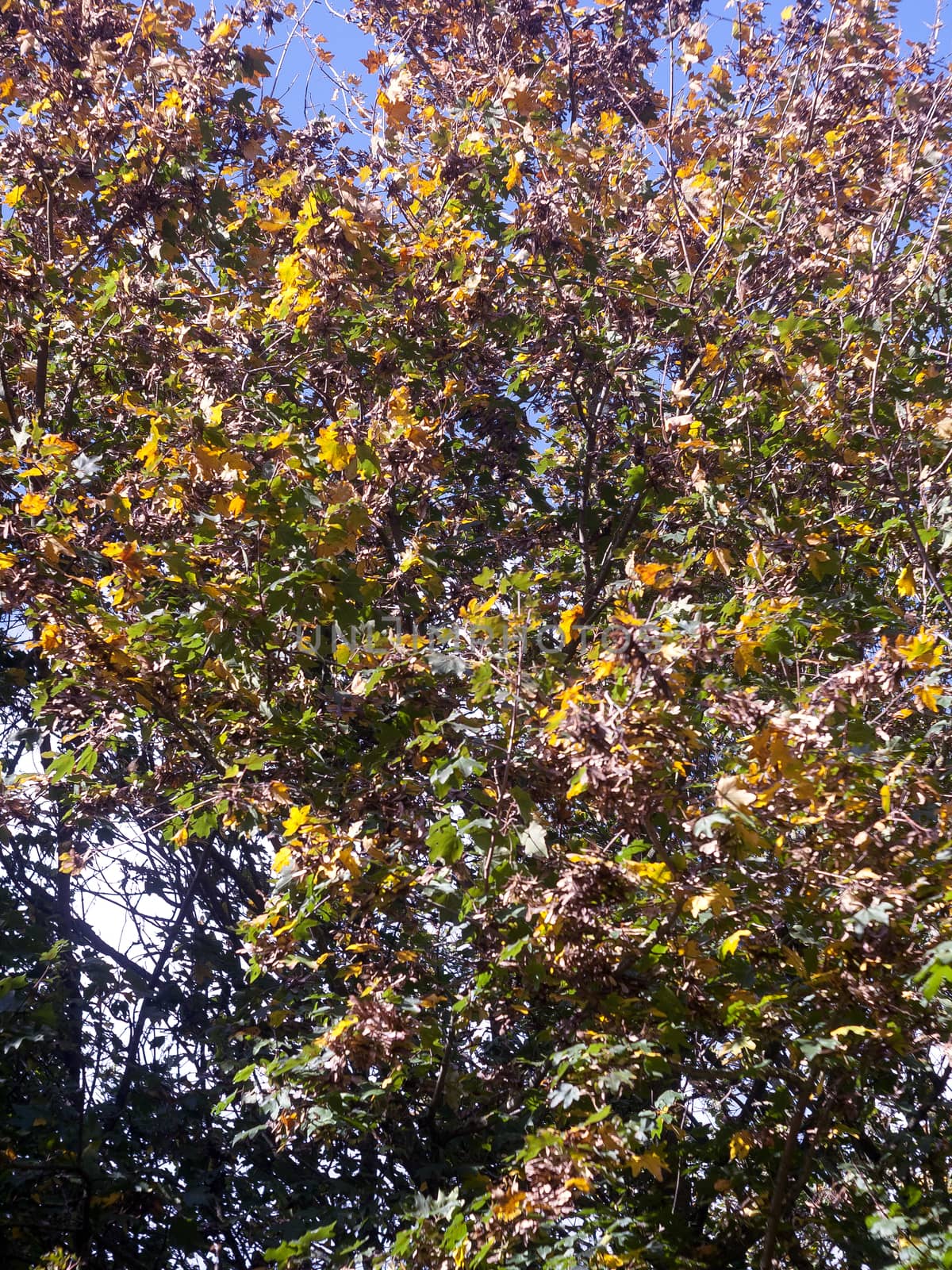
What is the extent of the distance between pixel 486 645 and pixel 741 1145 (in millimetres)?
1627

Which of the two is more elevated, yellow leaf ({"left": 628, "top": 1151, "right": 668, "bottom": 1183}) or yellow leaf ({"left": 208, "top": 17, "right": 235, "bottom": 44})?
yellow leaf ({"left": 208, "top": 17, "right": 235, "bottom": 44})

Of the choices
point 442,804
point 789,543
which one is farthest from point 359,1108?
point 789,543

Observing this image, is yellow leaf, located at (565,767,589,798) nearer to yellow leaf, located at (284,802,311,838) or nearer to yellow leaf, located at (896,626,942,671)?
yellow leaf, located at (284,802,311,838)

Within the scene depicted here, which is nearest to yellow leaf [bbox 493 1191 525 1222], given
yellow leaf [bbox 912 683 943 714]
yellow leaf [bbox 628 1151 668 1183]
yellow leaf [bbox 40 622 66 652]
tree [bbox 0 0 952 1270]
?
tree [bbox 0 0 952 1270]

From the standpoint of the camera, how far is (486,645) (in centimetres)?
297

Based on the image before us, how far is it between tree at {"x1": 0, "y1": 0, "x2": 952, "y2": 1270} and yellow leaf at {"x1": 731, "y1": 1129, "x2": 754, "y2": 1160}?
0.08 feet

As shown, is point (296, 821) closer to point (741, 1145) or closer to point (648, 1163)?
point (648, 1163)

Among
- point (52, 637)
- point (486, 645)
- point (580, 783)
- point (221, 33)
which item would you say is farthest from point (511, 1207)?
point (221, 33)

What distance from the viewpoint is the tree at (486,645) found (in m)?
2.75

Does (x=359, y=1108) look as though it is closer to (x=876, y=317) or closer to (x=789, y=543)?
(x=789, y=543)

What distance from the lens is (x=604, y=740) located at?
2.50 m

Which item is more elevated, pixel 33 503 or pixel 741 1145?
pixel 33 503

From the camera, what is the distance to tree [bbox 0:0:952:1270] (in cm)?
275

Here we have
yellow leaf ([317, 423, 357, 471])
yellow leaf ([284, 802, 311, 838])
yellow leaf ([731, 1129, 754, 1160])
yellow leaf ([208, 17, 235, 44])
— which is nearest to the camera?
yellow leaf ([284, 802, 311, 838])
